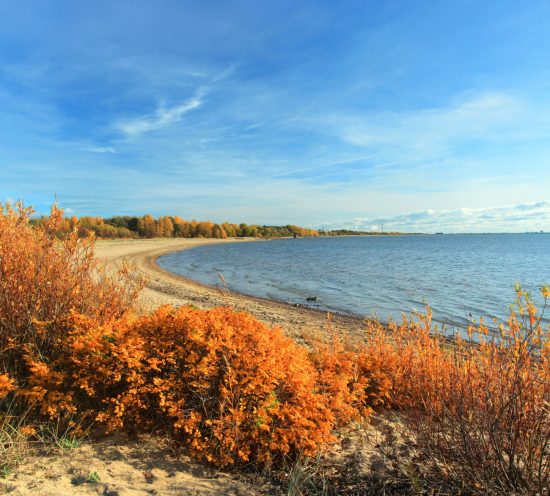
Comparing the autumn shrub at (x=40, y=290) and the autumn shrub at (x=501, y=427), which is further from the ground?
the autumn shrub at (x=40, y=290)

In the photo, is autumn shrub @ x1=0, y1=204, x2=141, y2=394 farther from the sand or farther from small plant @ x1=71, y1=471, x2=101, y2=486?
small plant @ x1=71, y1=471, x2=101, y2=486

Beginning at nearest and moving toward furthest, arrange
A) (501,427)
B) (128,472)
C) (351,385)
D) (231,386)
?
1. (501,427)
2. (128,472)
3. (231,386)
4. (351,385)

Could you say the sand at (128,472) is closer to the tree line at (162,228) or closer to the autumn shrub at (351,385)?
the autumn shrub at (351,385)

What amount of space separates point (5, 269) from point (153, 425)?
108 inches

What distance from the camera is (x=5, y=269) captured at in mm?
4816

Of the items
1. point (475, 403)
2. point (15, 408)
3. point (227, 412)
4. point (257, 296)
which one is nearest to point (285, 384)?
point (227, 412)

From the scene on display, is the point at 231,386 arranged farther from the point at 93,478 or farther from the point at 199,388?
the point at 93,478

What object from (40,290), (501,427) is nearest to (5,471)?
(40,290)

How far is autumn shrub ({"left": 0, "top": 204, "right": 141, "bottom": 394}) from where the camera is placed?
468 centimetres

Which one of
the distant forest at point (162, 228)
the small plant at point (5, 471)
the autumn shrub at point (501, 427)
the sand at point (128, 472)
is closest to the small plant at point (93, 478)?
the sand at point (128, 472)

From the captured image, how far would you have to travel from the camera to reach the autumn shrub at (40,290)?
4.68 meters

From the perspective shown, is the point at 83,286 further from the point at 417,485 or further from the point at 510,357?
the point at 510,357

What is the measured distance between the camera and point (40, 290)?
4910mm

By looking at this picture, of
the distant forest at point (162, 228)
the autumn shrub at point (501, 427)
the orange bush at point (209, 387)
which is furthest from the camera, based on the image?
the distant forest at point (162, 228)
